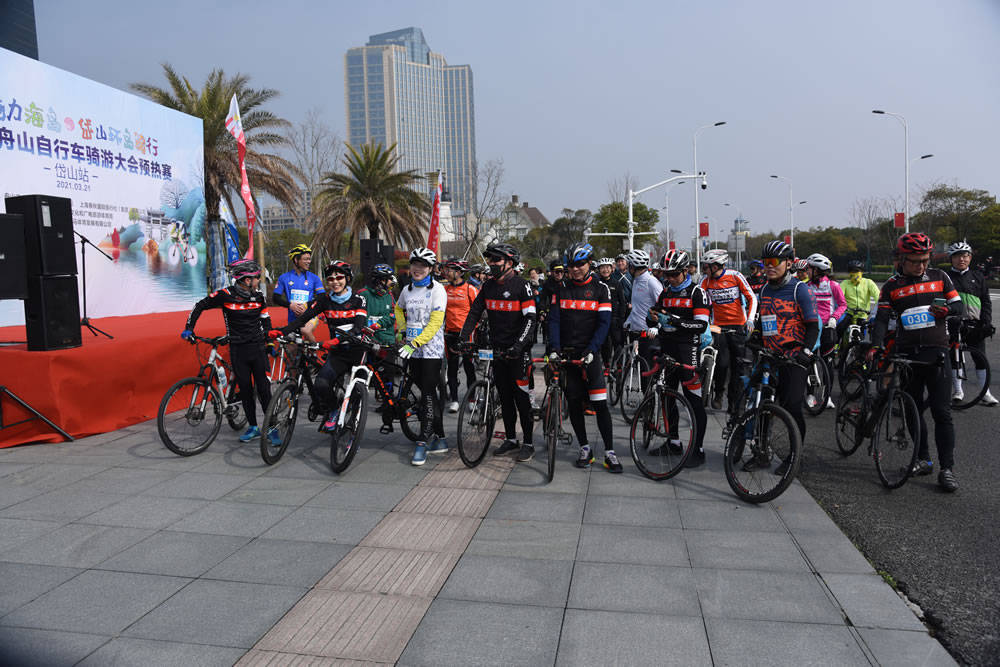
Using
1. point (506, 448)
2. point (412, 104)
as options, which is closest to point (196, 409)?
point (506, 448)

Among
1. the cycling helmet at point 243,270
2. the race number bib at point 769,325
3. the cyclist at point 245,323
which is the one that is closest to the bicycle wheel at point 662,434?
the race number bib at point 769,325

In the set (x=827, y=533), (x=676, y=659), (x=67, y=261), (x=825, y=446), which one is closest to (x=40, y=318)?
(x=67, y=261)

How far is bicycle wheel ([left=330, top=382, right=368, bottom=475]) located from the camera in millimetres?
6145

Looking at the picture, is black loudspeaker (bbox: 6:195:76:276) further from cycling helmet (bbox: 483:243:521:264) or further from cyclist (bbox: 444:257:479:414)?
cycling helmet (bbox: 483:243:521:264)

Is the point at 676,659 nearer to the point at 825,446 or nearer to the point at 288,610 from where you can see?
the point at 288,610

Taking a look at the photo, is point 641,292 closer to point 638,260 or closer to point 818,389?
point 638,260

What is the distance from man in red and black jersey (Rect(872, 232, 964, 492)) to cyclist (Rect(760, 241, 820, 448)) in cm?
76

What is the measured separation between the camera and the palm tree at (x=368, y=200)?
27.6 metres

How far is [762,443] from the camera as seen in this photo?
217 inches

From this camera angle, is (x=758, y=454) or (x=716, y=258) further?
(x=716, y=258)

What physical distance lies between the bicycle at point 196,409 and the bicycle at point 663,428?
4135 mm

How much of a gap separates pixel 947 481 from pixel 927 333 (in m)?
1.18

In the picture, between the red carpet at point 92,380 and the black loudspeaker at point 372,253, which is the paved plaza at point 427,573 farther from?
the black loudspeaker at point 372,253

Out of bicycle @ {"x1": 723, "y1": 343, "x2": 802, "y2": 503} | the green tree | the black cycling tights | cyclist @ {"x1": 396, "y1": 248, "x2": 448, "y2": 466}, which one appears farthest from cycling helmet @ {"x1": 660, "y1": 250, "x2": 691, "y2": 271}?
the green tree
